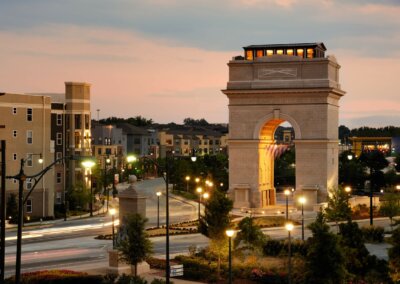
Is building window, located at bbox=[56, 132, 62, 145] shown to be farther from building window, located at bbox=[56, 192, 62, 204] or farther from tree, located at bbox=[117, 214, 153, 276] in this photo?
tree, located at bbox=[117, 214, 153, 276]

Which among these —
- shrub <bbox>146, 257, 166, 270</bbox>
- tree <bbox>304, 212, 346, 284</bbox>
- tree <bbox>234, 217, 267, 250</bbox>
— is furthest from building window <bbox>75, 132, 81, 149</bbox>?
tree <bbox>304, 212, 346, 284</bbox>

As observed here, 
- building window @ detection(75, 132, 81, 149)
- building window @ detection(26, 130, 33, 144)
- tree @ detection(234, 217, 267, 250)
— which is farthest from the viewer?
building window @ detection(75, 132, 81, 149)

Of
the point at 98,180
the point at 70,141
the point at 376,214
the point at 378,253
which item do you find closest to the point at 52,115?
the point at 70,141

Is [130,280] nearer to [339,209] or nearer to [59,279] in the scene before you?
[59,279]

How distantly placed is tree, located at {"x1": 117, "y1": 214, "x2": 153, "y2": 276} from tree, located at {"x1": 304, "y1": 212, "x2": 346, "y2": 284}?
6764 mm

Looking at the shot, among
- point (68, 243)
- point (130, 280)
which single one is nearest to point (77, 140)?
point (68, 243)

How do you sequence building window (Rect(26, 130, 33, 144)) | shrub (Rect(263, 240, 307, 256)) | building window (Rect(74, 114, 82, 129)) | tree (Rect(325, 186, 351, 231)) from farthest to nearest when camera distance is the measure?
building window (Rect(74, 114, 82, 129))
building window (Rect(26, 130, 33, 144))
tree (Rect(325, 186, 351, 231))
shrub (Rect(263, 240, 307, 256))

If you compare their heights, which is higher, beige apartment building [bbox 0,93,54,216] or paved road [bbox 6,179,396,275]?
beige apartment building [bbox 0,93,54,216]

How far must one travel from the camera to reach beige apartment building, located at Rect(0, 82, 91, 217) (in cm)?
7194

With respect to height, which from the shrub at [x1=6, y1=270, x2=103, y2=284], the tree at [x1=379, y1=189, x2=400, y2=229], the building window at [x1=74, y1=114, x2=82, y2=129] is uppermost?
the building window at [x1=74, y1=114, x2=82, y2=129]

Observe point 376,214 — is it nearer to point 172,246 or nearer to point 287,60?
point 287,60

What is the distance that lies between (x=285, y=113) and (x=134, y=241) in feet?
131

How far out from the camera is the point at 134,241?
35312 millimetres

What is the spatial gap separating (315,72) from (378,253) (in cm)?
2872
